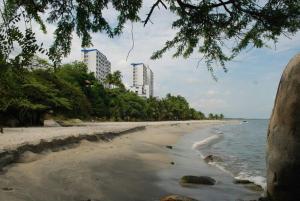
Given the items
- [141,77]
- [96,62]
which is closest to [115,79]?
[96,62]

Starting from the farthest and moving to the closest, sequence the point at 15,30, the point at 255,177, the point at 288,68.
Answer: the point at 255,177 → the point at 288,68 → the point at 15,30

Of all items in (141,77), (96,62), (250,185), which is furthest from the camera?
(141,77)

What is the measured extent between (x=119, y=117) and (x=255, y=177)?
56.5 meters

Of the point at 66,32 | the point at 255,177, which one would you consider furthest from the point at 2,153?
the point at 255,177

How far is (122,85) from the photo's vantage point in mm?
83500

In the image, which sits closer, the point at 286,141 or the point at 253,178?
the point at 286,141

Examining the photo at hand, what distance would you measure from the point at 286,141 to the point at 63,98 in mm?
23872

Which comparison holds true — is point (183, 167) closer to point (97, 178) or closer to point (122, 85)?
point (97, 178)

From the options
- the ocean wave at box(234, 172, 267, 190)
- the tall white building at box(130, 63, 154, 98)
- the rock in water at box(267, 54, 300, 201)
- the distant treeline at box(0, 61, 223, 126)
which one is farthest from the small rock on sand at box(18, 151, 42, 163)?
the tall white building at box(130, 63, 154, 98)

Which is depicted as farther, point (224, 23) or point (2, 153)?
point (2, 153)

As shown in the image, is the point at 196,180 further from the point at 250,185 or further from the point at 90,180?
the point at 90,180

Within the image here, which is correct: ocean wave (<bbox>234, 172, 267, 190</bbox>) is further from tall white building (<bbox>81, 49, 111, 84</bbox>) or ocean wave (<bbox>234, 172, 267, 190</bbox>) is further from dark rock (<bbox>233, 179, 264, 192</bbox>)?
tall white building (<bbox>81, 49, 111, 84</bbox>)

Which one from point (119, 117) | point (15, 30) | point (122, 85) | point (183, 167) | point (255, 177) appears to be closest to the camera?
point (15, 30)

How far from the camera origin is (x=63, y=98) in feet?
93.2
